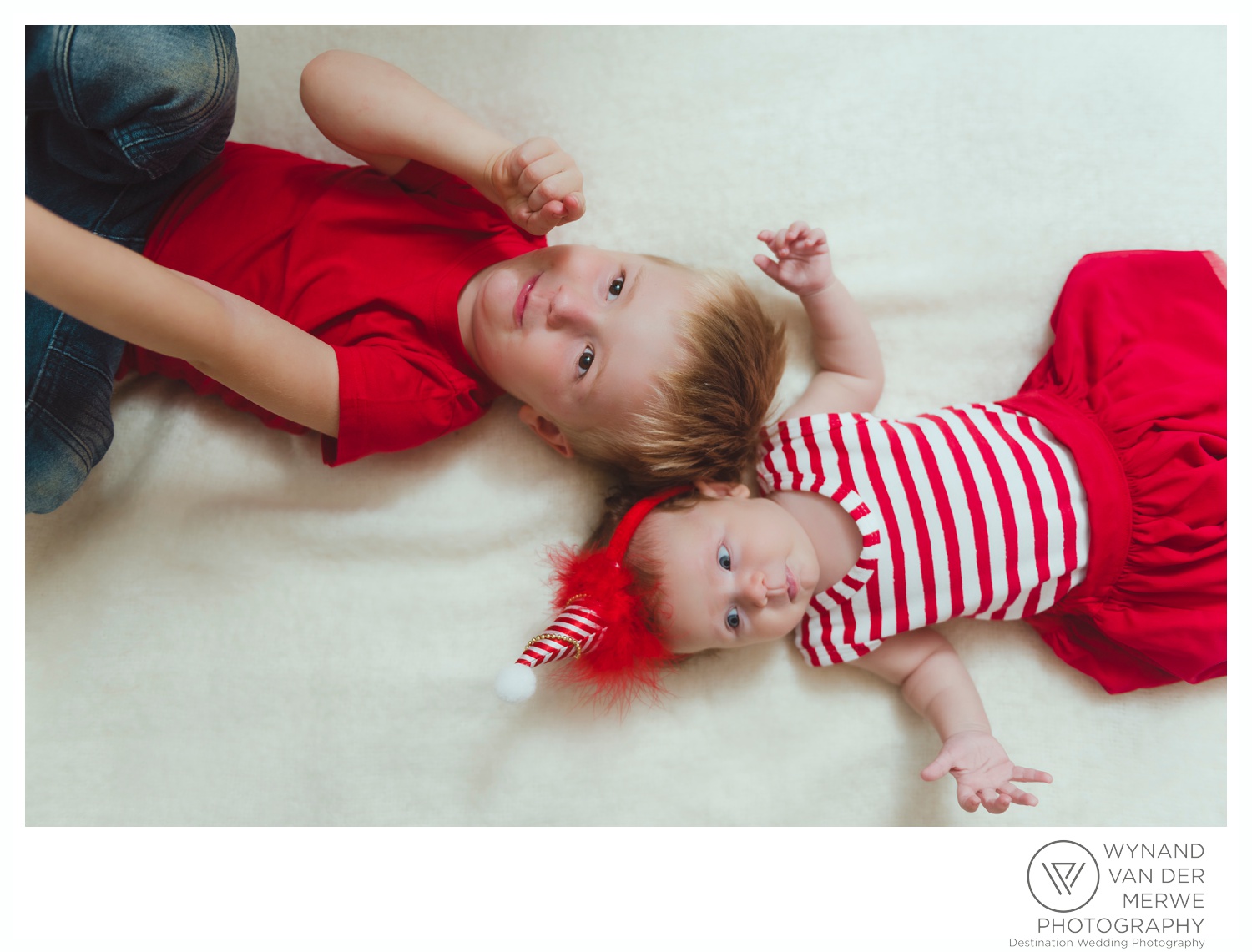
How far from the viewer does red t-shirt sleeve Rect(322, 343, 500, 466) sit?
3.06 feet

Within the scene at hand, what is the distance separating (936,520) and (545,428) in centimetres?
49

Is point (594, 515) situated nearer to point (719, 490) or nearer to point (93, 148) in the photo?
point (719, 490)

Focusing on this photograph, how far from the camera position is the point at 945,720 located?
1.00m

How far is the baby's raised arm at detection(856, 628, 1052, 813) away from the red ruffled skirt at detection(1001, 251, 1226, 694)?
15 cm

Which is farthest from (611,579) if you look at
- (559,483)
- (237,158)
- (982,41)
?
(982,41)

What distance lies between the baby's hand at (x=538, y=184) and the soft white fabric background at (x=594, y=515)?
0.17 m

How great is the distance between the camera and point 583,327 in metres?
0.93

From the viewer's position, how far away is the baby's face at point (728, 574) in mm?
→ 939

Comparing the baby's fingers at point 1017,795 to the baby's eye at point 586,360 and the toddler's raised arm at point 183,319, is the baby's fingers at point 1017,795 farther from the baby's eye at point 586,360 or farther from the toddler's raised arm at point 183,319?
the toddler's raised arm at point 183,319

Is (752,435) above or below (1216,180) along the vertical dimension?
below

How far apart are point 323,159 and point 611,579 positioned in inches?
27.2

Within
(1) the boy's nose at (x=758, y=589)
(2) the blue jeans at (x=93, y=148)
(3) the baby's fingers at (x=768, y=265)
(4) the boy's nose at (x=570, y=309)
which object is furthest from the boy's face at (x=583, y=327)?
(2) the blue jeans at (x=93, y=148)

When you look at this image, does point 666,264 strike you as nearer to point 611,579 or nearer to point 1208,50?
point 611,579

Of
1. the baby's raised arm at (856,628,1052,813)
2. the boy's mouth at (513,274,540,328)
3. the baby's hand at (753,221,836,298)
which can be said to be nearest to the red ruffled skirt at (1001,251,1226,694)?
the baby's raised arm at (856,628,1052,813)
